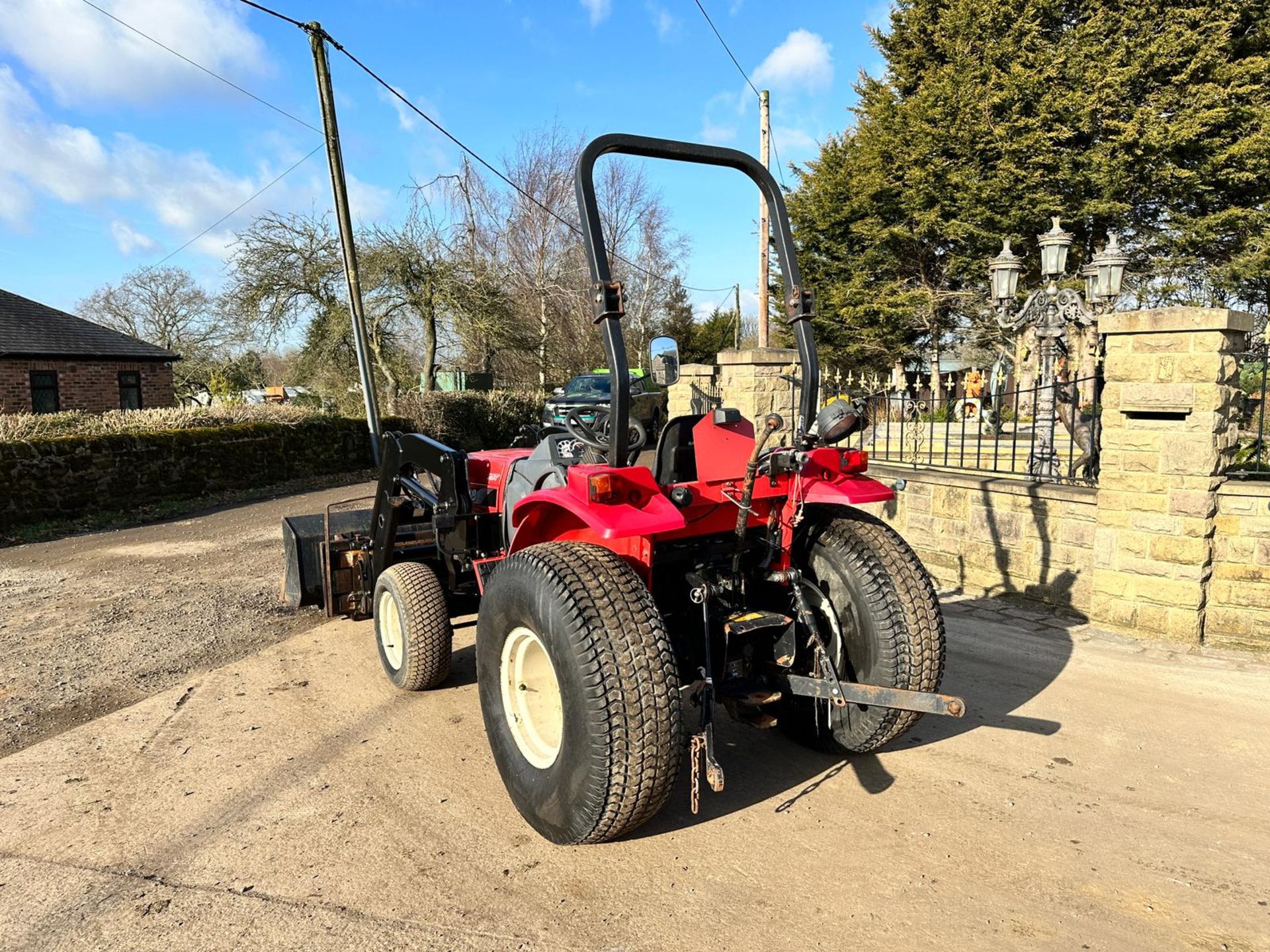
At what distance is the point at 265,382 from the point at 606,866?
39663 mm

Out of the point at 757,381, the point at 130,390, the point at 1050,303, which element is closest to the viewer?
the point at 1050,303

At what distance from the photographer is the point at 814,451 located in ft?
9.87

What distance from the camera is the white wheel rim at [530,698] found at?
284cm

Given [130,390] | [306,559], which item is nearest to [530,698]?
[306,559]

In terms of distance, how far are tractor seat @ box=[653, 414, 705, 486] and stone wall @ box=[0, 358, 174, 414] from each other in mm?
18907

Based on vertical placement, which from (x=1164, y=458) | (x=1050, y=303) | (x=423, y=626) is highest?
(x=1050, y=303)

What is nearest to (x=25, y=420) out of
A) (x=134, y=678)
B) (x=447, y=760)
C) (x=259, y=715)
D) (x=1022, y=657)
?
(x=134, y=678)

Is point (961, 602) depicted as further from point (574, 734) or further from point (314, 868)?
point (314, 868)

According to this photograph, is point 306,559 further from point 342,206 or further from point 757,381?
point 342,206

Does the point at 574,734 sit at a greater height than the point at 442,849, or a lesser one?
greater

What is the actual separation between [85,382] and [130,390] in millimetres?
1074

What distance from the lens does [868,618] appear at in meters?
2.98

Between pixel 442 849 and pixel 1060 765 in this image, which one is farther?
pixel 1060 765

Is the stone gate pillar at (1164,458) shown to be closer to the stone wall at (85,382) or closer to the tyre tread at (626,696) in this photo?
the tyre tread at (626,696)
